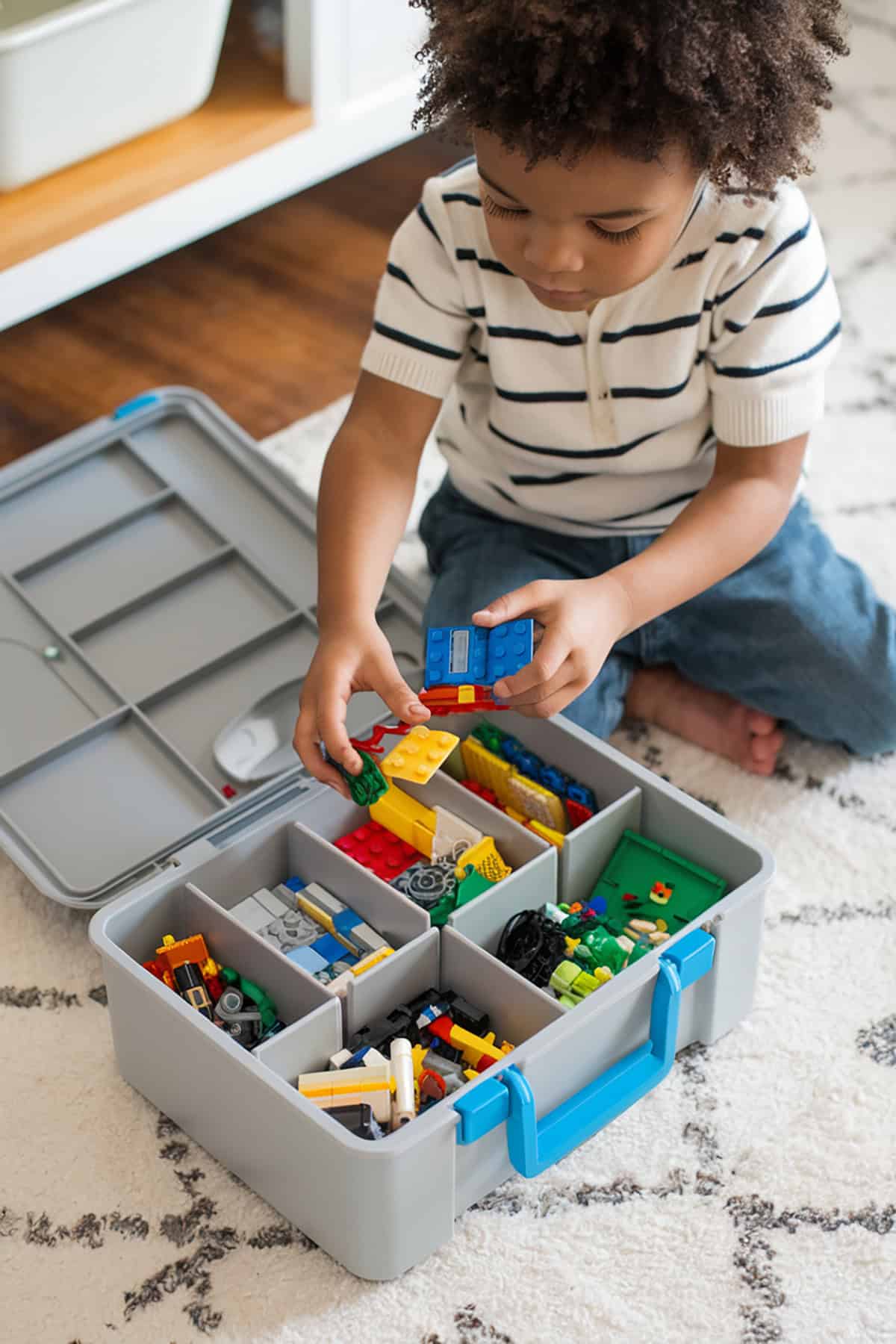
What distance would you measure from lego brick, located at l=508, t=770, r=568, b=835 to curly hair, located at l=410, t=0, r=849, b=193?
40 centimetres

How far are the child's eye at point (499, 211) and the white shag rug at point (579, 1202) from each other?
1.60 ft

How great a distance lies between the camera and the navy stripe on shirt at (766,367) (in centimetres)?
102

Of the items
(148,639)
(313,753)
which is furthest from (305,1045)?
(148,639)

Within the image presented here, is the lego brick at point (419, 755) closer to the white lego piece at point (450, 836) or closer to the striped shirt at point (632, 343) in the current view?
the white lego piece at point (450, 836)

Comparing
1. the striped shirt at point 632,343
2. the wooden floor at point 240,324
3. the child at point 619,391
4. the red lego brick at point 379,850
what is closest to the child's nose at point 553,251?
the child at point 619,391

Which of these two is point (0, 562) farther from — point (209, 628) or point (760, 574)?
point (760, 574)

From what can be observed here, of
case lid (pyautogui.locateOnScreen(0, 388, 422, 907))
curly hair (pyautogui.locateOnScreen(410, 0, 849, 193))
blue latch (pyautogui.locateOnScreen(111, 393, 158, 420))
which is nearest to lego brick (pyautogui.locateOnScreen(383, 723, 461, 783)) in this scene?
case lid (pyautogui.locateOnScreen(0, 388, 422, 907))

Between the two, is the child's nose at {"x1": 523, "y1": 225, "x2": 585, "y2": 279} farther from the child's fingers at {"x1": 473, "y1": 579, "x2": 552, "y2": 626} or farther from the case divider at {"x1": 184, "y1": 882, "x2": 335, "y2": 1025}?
the case divider at {"x1": 184, "y1": 882, "x2": 335, "y2": 1025}

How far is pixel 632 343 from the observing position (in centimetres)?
104

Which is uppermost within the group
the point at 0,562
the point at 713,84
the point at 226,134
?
the point at 713,84

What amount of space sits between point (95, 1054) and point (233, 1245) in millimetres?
161

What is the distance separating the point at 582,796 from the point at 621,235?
1.22 ft

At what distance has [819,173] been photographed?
179cm

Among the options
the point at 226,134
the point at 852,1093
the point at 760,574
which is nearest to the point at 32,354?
the point at 226,134
